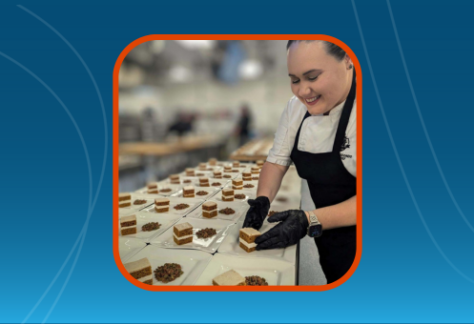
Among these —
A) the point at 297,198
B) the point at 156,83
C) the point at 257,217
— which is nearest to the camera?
the point at 156,83

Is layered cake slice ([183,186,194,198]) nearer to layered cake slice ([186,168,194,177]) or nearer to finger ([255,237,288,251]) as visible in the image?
layered cake slice ([186,168,194,177])

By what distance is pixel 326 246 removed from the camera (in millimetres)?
1152

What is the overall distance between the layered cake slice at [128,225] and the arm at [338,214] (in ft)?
2.44

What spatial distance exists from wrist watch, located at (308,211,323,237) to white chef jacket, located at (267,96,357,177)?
0.23 meters

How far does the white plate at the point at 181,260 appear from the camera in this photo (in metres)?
0.95

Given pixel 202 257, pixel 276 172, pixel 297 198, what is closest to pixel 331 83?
pixel 276 172

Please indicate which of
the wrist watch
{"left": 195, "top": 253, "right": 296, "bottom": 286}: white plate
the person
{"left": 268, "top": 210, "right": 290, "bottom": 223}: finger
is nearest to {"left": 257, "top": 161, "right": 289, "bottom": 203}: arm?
the person

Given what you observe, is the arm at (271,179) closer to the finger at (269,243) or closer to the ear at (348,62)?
the finger at (269,243)

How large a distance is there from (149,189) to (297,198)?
2.63 feet

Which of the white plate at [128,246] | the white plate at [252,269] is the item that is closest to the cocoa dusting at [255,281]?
the white plate at [252,269]

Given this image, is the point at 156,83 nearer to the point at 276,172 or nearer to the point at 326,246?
the point at 276,172

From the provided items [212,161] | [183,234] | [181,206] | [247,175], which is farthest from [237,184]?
[183,234]

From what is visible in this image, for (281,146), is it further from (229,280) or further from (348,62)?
(229,280)

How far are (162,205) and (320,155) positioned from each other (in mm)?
802
